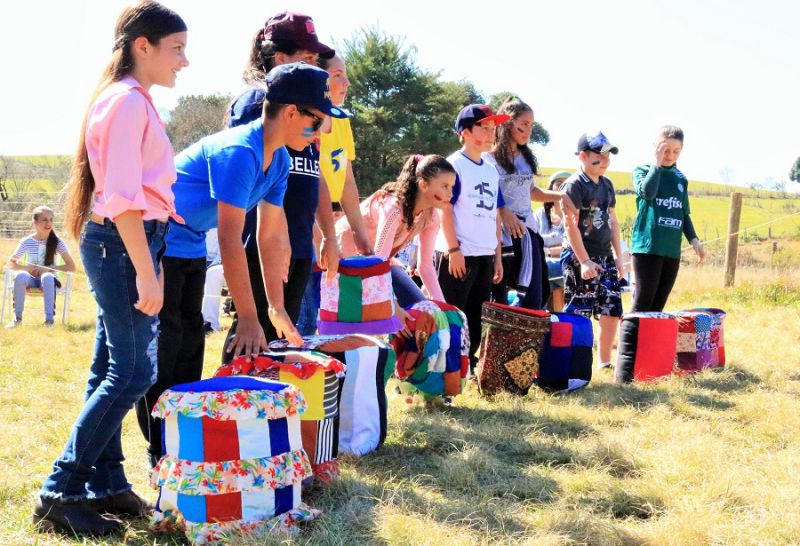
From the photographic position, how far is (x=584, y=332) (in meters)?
5.20

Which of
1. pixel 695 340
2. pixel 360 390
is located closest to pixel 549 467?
pixel 360 390

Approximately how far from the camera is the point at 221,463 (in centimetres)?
261

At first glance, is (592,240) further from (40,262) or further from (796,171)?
(796,171)

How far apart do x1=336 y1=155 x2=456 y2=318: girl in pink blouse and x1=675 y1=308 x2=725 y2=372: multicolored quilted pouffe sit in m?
1.93

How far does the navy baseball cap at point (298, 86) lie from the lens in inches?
118

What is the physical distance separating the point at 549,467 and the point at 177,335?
65.4 inches

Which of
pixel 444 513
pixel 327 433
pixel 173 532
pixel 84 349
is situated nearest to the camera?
pixel 173 532

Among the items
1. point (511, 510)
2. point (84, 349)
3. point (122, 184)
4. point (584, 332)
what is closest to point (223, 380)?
point (122, 184)

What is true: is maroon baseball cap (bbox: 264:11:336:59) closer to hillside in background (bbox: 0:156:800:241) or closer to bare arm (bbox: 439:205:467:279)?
bare arm (bbox: 439:205:467:279)

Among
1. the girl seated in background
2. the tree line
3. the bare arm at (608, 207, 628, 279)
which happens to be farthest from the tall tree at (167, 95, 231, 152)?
the bare arm at (608, 207, 628, 279)

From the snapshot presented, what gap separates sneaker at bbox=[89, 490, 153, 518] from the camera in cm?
275

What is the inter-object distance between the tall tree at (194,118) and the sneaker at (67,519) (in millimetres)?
34713

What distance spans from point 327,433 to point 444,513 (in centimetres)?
59

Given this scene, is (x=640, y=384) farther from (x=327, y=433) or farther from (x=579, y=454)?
(x=327, y=433)
